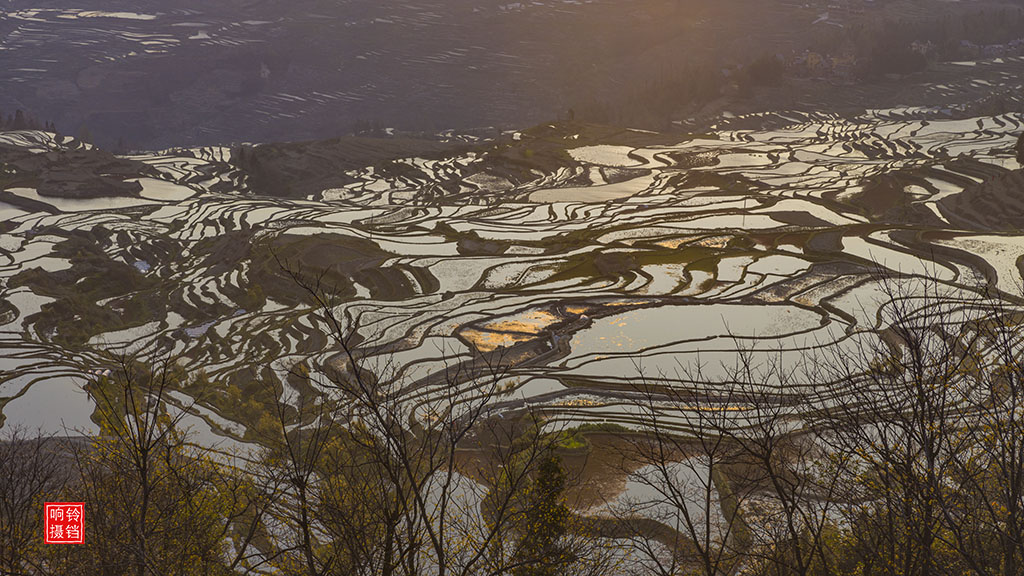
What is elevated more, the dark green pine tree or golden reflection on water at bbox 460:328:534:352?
the dark green pine tree

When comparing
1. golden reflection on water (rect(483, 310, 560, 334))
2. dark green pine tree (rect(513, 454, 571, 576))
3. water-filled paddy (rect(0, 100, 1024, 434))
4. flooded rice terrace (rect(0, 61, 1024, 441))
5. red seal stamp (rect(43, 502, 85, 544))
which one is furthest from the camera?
golden reflection on water (rect(483, 310, 560, 334))

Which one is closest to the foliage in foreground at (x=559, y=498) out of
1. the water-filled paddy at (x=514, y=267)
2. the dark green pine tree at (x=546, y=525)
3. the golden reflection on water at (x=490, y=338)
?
the dark green pine tree at (x=546, y=525)

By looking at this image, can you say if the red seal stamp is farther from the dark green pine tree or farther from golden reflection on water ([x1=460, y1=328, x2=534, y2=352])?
golden reflection on water ([x1=460, y1=328, x2=534, y2=352])

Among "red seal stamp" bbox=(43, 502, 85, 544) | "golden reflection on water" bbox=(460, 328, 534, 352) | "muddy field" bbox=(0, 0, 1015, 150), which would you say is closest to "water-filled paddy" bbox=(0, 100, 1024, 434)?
"golden reflection on water" bbox=(460, 328, 534, 352)

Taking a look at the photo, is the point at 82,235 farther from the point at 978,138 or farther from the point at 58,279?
the point at 978,138

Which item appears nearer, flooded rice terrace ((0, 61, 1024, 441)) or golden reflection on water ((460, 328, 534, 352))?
flooded rice terrace ((0, 61, 1024, 441))

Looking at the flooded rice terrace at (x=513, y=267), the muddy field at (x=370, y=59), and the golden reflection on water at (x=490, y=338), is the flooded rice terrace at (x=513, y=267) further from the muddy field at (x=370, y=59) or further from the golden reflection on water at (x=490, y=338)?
the muddy field at (x=370, y=59)

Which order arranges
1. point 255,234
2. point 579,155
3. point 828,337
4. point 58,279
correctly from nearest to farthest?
point 828,337 → point 58,279 → point 255,234 → point 579,155

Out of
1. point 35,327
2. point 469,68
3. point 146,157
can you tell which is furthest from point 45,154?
point 469,68
